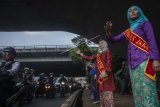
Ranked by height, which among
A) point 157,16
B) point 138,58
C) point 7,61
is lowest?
point 138,58

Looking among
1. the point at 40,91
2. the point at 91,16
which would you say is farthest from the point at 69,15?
the point at 40,91

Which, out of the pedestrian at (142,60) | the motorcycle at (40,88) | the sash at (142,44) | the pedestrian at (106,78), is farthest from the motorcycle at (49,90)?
the pedestrian at (142,60)

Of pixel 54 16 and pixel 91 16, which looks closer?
pixel 91 16

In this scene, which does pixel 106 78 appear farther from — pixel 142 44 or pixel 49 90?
pixel 49 90

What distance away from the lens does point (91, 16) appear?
1368 inches

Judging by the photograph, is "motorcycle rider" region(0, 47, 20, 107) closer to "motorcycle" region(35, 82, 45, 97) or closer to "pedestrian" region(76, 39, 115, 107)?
"pedestrian" region(76, 39, 115, 107)

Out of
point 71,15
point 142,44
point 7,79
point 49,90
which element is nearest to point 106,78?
point 7,79

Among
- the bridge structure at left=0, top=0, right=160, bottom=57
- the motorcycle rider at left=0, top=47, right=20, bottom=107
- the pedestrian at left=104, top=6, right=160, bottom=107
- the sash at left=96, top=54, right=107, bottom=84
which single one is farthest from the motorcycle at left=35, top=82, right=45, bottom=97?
the pedestrian at left=104, top=6, right=160, bottom=107

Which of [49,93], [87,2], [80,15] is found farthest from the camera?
[80,15]

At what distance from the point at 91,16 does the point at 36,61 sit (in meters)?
25.3

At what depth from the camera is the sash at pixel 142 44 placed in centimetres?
488

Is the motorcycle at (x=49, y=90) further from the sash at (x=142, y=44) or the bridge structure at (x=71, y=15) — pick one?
the sash at (x=142, y=44)

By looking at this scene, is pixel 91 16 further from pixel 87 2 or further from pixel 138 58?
pixel 138 58

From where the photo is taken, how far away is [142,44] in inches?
199
